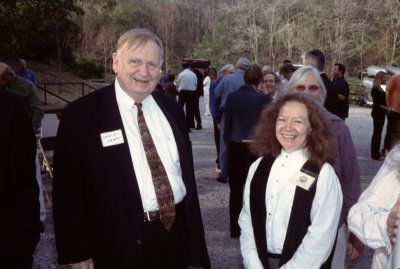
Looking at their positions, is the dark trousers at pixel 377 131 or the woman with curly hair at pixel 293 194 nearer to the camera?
the woman with curly hair at pixel 293 194

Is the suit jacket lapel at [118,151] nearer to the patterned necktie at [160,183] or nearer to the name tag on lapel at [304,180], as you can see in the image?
the patterned necktie at [160,183]

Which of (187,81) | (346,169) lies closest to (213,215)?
(346,169)

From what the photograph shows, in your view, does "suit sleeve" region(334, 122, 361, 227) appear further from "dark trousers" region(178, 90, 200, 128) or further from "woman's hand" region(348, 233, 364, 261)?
"dark trousers" region(178, 90, 200, 128)

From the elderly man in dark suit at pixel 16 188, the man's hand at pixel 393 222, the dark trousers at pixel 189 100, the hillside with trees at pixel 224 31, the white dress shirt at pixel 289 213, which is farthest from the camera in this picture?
the hillside with trees at pixel 224 31

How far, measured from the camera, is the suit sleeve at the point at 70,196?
73.1 inches

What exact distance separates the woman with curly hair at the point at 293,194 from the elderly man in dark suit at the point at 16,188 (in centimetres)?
106

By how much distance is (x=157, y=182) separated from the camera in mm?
1976

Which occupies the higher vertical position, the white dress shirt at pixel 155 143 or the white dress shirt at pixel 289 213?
the white dress shirt at pixel 155 143

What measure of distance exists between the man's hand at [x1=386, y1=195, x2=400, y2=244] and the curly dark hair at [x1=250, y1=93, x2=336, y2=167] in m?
0.53

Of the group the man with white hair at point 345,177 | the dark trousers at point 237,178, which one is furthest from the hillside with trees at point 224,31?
the man with white hair at point 345,177

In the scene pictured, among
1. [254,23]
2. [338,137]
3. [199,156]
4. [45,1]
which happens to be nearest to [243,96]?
[338,137]

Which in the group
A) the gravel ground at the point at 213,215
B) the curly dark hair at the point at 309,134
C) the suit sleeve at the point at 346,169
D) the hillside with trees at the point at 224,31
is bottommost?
the gravel ground at the point at 213,215

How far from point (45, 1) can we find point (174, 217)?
17.6 meters

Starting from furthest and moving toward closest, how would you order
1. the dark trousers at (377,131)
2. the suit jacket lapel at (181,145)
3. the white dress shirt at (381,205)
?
the dark trousers at (377,131) → the suit jacket lapel at (181,145) → the white dress shirt at (381,205)
